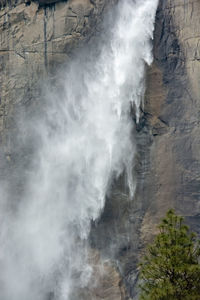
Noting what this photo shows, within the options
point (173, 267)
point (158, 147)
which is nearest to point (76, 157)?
point (158, 147)

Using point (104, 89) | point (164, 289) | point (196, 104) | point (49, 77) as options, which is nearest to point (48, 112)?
point (49, 77)

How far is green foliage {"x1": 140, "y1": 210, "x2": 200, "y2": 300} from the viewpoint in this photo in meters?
9.02

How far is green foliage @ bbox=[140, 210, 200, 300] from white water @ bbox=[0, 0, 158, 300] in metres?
7.78

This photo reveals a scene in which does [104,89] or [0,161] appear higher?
[104,89]

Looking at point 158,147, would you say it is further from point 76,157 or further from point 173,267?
point 173,267

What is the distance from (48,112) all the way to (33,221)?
16.0 feet

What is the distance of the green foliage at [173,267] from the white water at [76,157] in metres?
7.78

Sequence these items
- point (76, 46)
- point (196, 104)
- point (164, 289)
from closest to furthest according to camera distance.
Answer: point (164, 289)
point (196, 104)
point (76, 46)

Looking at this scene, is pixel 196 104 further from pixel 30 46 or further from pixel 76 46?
pixel 30 46

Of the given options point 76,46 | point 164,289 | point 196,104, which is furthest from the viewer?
point 76,46

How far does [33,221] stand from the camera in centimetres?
1823

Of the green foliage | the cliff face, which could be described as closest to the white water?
the cliff face

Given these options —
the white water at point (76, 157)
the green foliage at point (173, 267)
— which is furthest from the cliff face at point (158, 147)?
the green foliage at point (173, 267)

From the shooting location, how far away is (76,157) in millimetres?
18203
